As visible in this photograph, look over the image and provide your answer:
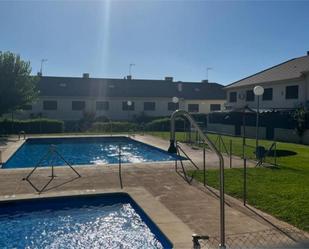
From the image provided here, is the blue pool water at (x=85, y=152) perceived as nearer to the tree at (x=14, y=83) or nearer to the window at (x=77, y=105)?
the tree at (x=14, y=83)

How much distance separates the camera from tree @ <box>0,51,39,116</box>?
28000 mm

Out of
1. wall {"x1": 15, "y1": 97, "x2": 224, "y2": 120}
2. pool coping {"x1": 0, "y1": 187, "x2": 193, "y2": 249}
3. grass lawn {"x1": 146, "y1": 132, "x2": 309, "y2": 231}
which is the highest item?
wall {"x1": 15, "y1": 97, "x2": 224, "y2": 120}

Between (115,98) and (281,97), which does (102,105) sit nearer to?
(115,98)

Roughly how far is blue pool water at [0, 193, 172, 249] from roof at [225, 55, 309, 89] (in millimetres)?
20790

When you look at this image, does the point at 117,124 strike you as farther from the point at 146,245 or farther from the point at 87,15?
the point at 146,245

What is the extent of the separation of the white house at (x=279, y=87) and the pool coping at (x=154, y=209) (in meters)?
19.7

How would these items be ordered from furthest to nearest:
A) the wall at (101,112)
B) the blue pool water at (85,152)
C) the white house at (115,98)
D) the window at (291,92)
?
the white house at (115,98) < the wall at (101,112) < the window at (291,92) < the blue pool water at (85,152)

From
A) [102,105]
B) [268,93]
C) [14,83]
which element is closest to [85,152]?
[14,83]

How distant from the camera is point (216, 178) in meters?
11.4

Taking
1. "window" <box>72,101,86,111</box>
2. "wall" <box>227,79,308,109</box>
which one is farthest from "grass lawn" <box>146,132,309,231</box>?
"window" <box>72,101,86,111</box>

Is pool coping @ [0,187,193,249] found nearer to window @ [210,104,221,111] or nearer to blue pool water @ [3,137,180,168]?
blue pool water @ [3,137,180,168]

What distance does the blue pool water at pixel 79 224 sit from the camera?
7070mm

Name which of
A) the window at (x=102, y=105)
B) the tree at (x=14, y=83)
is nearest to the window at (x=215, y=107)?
the window at (x=102, y=105)

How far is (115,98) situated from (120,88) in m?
2.77
